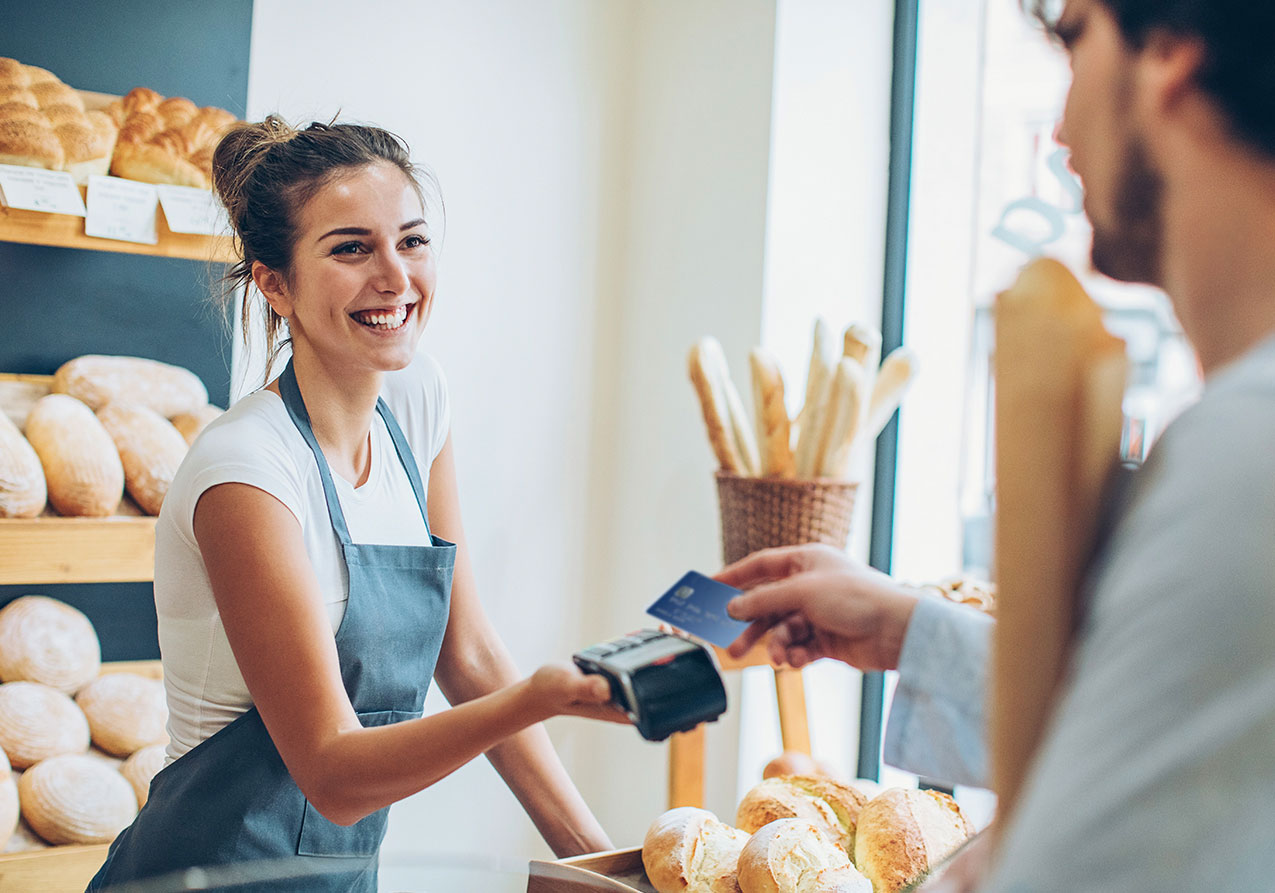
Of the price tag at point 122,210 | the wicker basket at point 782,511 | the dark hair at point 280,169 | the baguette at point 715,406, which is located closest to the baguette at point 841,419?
the wicker basket at point 782,511

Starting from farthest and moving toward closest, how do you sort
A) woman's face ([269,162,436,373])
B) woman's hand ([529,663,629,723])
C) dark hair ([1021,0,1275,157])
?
woman's face ([269,162,436,373]) → woman's hand ([529,663,629,723]) → dark hair ([1021,0,1275,157])

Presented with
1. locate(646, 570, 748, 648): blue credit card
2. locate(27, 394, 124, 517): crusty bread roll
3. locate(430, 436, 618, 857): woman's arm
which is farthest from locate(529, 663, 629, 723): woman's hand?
locate(27, 394, 124, 517): crusty bread roll

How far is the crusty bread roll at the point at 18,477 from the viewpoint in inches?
61.1

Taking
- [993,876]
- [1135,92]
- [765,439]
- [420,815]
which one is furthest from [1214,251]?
[420,815]

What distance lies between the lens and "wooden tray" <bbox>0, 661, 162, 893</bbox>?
152 cm

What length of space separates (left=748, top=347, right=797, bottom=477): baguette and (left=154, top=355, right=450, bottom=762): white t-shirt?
82 centimetres

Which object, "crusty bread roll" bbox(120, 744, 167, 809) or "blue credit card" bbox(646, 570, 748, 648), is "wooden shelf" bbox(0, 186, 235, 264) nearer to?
"crusty bread roll" bbox(120, 744, 167, 809)

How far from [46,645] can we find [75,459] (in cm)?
32

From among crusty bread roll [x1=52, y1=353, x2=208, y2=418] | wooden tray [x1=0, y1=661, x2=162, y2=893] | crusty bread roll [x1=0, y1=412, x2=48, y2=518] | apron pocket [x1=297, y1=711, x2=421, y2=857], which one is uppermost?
crusty bread roll [x1=52, y1=353, x2=208, y2=418]

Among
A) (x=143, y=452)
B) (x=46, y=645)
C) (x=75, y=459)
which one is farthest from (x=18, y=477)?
(x=46, y=645)

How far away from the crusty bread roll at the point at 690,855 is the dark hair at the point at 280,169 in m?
0.76

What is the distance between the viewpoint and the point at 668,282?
98.3 inches

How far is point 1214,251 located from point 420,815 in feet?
7.33

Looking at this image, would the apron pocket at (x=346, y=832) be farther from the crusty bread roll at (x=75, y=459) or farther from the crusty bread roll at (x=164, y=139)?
the crusty bread roll at (x=164, y=139)
